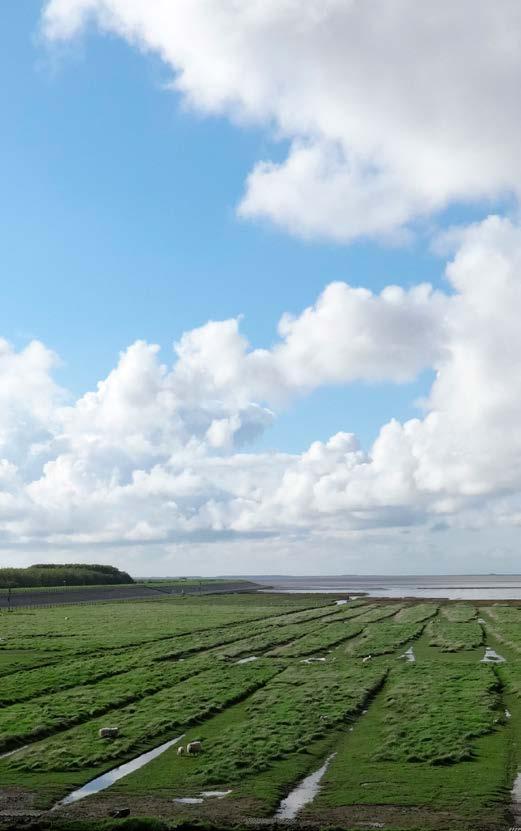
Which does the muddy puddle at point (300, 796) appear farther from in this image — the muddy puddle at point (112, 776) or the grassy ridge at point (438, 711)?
the muddy puddle at point (112, 776)

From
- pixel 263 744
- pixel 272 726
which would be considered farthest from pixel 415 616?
pixel 263 744

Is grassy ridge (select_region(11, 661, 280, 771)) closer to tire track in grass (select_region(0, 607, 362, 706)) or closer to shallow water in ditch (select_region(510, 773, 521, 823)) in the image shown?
tire track in grass (select_region(0, 607, 362, 706))

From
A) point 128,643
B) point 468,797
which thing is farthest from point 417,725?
point 128,643

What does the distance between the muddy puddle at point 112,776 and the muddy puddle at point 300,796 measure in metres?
4.93

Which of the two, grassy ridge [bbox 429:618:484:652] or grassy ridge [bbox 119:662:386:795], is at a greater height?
grassy ridge [bbox 119:662:386:795]

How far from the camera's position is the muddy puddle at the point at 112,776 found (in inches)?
725

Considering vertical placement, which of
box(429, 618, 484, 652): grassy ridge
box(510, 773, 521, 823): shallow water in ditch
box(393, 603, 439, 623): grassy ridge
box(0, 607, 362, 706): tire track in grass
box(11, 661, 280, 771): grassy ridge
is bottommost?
box(393, 603, 439, 623): grassy ridge

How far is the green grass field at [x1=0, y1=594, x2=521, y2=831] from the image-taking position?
17203 millimetres

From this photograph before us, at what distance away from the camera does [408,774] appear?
20016 millimetres

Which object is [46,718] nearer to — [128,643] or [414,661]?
[414,661]

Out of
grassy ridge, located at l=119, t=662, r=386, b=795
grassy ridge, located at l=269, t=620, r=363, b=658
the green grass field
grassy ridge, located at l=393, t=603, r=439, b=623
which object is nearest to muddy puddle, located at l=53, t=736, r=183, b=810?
the green grass field

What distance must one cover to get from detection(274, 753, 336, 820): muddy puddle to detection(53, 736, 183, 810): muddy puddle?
4927 mm

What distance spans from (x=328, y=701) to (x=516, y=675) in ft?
40.2

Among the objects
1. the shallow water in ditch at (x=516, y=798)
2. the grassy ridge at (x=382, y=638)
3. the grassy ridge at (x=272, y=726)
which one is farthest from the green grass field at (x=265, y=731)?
the grassy ridge at (x=382, y=638)
